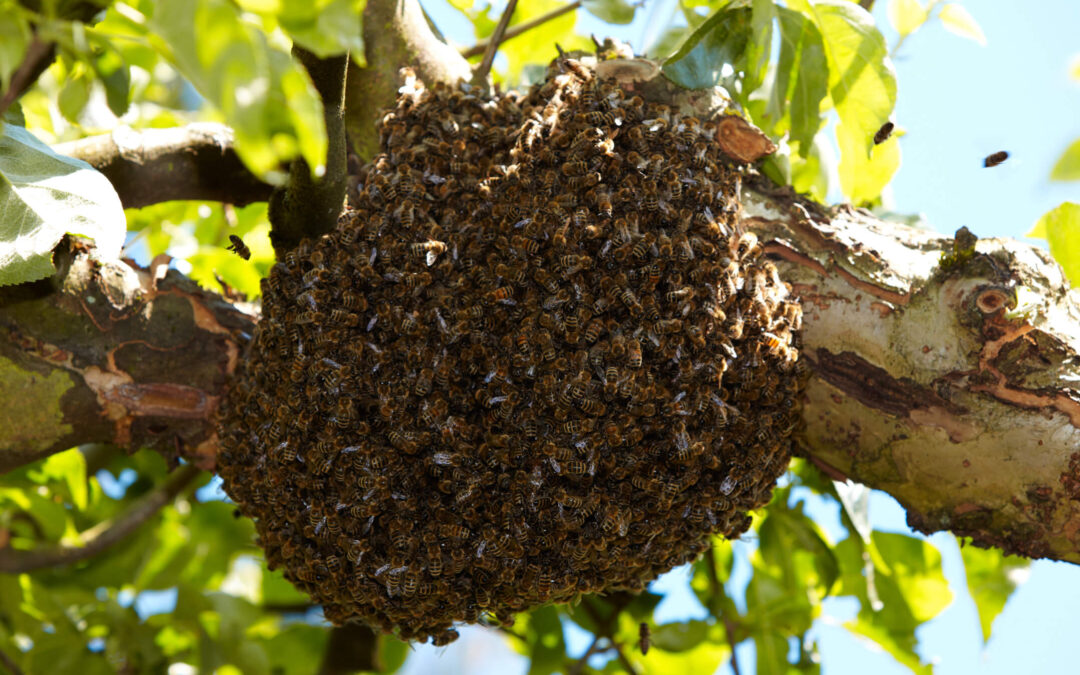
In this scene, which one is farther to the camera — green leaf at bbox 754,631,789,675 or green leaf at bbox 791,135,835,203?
green leaf at bbox 754,631,789,675

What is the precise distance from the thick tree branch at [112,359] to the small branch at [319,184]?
1.31 ft

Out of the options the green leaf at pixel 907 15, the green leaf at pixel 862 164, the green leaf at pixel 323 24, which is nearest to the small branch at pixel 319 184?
the green leaf at pixel 323 24

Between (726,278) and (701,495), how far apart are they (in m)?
0.54

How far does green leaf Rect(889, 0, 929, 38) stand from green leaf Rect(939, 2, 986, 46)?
68 millimetres

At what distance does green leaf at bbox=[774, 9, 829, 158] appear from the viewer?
2.38 m

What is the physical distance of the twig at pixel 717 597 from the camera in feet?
Answer: 11.0

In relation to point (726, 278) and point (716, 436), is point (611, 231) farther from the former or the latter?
Result: point (716, 436)

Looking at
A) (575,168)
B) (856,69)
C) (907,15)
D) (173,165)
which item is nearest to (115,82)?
(173,165)

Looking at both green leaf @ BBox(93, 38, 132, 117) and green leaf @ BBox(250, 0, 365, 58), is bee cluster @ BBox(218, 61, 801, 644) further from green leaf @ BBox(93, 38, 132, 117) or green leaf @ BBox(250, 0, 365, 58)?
green leaf @ BBox(250, 0, 365, 58)

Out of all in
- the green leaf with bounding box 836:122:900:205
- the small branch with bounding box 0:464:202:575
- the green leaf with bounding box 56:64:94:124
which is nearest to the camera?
the green leaf with bounding box 836:122:900:205

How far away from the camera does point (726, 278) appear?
7.04 ft

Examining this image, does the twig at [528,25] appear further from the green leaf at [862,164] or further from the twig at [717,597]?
the twig at [717,597]

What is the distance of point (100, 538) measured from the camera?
346 cm

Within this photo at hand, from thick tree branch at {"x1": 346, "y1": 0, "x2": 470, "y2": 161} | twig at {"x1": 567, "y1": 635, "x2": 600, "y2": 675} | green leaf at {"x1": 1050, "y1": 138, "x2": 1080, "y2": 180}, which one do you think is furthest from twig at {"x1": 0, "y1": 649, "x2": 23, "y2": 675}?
green leaf at {"x1": 1050, "y1": 138, "x2": 1080, "y2": 180}
